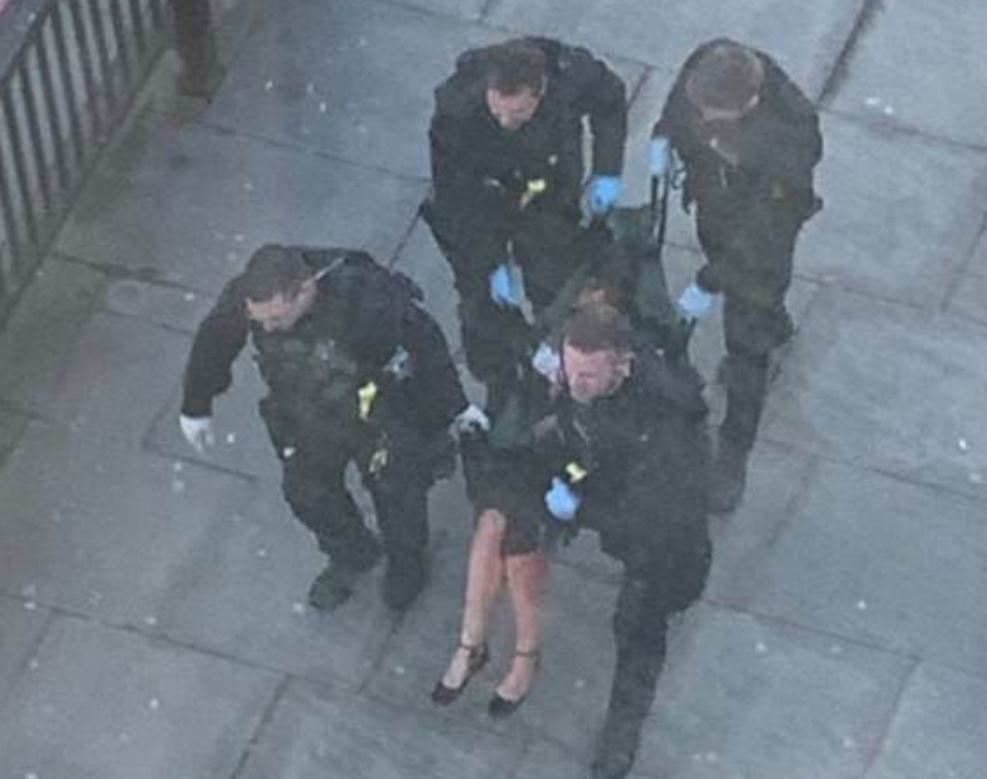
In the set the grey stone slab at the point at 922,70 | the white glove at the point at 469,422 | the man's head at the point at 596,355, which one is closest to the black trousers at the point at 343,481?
the white glove at the point at 469,422

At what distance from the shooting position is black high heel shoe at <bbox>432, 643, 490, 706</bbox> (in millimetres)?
9273

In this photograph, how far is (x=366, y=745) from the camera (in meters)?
9.28

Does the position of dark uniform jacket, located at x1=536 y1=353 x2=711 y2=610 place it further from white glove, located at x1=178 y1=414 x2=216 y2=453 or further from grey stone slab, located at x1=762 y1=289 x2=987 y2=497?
grey stone slab, located at x1=762 y1=289 x2=987 y2=497

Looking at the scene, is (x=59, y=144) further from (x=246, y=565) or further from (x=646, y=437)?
(x=646, y=437)

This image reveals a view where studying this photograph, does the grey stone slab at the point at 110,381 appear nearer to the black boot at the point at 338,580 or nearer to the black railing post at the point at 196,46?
the black boot at the point at 338,580

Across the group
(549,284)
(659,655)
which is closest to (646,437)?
(659,655)

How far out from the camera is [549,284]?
31.6ft

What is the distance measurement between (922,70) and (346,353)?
11.8 ft

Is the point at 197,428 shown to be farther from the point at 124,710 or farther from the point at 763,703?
the point at 763,703

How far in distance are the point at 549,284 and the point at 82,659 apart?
6.42ft

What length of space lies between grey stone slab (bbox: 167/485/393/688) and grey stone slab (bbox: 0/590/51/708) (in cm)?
44

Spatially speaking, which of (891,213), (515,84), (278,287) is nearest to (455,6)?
(891,213)

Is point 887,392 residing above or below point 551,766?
above

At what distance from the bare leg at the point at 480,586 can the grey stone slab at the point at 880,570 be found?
0.92 meters
